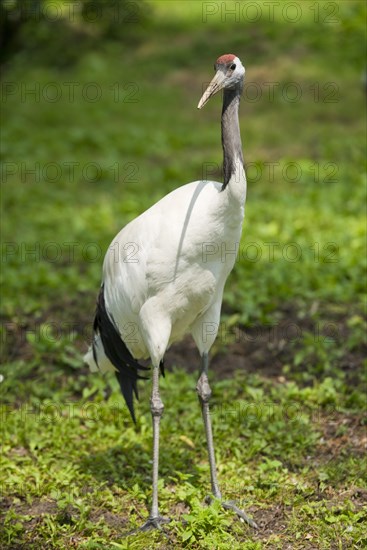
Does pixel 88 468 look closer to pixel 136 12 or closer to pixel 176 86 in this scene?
pixel 176 86

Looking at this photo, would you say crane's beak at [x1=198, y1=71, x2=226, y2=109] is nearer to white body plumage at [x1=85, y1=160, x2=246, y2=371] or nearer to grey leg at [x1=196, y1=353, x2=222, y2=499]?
white body plumage at [x1=85, y1=160, x2=246, y2=371]

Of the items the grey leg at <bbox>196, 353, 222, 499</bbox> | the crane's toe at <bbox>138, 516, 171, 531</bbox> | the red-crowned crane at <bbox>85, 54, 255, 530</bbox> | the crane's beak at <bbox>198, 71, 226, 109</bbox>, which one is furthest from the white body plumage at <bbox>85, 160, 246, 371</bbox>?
the crane's toe at <bbox>138, 516, 171, 531</bbox>

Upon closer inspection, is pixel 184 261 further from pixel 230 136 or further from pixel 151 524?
pixel 151 524

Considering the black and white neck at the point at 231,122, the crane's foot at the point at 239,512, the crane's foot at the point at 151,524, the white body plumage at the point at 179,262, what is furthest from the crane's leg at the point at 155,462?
the black and white neck at the point at 231,122

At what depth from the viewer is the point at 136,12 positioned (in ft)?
42.8

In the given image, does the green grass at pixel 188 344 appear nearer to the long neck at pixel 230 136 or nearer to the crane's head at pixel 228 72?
the long neck at pixel 230 136

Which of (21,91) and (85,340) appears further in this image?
(21,91)

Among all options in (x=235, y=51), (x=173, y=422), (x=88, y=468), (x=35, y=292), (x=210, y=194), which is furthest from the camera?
(x=235, y=51)

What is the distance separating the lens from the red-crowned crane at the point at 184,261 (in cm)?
393

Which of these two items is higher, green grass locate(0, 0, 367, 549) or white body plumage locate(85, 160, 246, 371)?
white body plumage locate(85, 160, 246, 371)

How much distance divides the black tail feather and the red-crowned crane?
10 centimetres

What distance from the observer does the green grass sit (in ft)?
13.8

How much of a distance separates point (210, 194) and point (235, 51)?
9.37 meters

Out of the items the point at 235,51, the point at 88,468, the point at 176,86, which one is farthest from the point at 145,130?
the point at 88,468
